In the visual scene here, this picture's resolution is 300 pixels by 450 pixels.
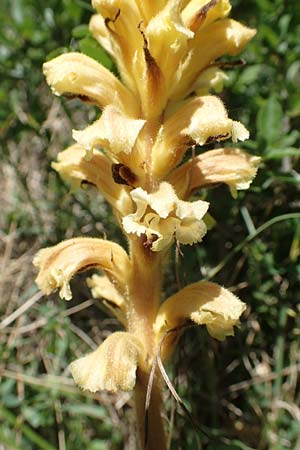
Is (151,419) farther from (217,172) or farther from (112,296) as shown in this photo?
(217,172)

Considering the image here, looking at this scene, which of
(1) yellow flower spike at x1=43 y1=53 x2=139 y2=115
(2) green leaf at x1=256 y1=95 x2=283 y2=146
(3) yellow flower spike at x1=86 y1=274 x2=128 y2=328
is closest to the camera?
(1) yellow flower spike at x1=43 y1=53 x2=139 y2=115

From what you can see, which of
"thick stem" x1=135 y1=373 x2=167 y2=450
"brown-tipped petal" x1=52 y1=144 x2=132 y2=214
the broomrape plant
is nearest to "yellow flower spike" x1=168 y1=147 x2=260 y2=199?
the broomrape plant

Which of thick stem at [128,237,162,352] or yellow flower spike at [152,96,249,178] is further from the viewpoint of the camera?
thick stem at [128,237,162,352]

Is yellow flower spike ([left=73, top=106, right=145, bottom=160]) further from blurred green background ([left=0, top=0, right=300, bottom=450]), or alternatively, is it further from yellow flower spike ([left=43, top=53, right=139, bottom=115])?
blurred green background ([left=0, top=0, right=300, bottom=450])

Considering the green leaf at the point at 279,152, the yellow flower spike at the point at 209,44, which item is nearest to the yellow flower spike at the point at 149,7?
the yellow flower spike at the point at 209,44

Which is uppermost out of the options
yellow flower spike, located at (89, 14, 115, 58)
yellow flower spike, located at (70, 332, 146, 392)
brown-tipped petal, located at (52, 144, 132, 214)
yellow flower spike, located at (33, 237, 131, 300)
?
yellow flower spike, located at (89, 14, 115, 58)

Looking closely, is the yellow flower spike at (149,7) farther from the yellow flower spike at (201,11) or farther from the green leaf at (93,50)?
the green leaf at (93,50)
